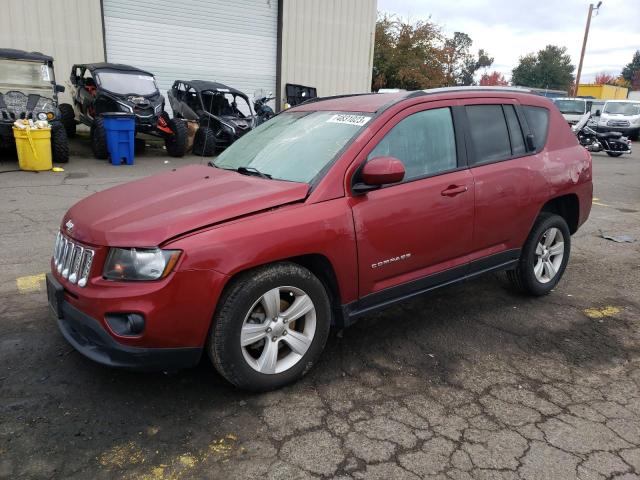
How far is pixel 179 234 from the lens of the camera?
2.63 m

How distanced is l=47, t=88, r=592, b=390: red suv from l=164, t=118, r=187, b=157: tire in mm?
9263

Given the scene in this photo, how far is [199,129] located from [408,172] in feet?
34.6

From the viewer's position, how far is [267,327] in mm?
2914

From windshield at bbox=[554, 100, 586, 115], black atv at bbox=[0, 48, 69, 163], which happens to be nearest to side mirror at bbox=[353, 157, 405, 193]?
black atv at bbox=[0, 48, 69, 163]

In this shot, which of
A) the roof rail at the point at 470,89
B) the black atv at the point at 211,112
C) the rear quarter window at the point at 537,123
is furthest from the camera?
the black atv at the point at 211,112

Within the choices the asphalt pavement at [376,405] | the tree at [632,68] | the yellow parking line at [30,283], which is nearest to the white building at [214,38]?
the yellow parking line at [30,283]

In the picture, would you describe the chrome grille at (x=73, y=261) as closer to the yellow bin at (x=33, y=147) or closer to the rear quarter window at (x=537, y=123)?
the rear quarter window at (x=537, y=123)

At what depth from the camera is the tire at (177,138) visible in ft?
42.1

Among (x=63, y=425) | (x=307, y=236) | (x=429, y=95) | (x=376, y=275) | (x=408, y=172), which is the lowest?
(x=63, y=425)

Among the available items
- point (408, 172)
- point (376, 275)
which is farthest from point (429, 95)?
point (376, 275)

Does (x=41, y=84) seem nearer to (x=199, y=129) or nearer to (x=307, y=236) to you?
(x=199, y=129)

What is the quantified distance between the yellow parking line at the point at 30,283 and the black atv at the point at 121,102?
26.1ft

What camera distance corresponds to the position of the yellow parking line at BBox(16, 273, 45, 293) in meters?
4.45

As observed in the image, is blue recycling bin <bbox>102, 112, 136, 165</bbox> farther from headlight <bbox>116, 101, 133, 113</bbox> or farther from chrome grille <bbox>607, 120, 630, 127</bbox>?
chrome grille <bbox>607, 120, 630, 127</bbox>
